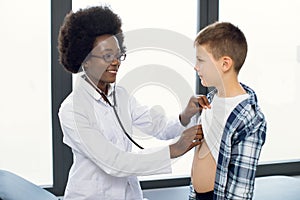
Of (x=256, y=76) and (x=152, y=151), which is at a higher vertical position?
(x=256, y=76)

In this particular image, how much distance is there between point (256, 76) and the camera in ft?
9.50

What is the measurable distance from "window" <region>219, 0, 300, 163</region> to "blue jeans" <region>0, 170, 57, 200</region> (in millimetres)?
1497

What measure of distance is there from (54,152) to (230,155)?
1.25 meters

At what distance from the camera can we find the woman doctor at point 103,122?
5.16 ft

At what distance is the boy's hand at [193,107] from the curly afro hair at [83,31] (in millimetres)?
334

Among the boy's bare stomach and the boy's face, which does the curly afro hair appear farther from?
the boy's bare stomach

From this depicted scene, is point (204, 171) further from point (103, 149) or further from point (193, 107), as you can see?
point (103, 149)

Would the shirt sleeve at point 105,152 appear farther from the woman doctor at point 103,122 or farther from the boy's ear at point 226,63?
the boy's ear at point 226,63

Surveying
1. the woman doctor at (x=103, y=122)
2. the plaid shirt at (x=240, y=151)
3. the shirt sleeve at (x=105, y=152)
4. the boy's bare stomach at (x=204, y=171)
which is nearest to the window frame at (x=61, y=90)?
the woman doctor at (x=103, y=122)

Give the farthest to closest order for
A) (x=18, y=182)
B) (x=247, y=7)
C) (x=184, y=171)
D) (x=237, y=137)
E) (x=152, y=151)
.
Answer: (x=247, y=7) → (x=184, y=171) → (x=18, y=182) → (x=152, y=151) → (x=237, y=137)

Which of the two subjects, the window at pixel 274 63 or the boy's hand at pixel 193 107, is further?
the window at pixel 274 63

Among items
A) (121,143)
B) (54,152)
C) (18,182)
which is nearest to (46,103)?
(54,152)

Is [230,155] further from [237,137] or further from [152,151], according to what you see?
[152,151]

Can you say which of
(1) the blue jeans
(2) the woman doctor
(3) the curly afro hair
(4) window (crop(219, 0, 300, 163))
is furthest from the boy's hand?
(4) window (crop(219, 0, 300, 163))
